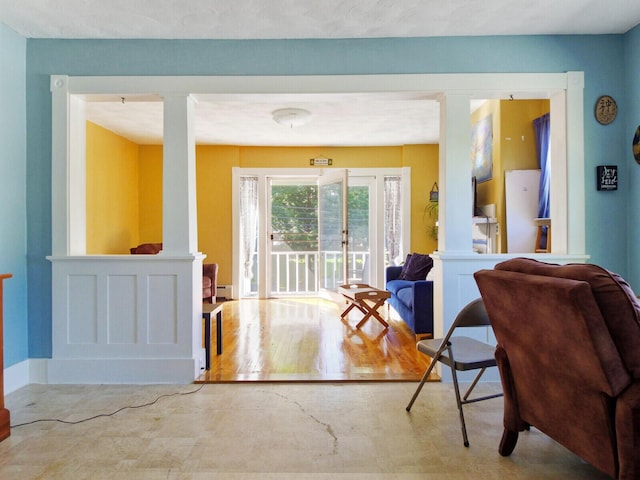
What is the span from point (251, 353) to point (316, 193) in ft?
12.1

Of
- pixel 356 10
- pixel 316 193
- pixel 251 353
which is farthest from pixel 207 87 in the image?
pixel 316 193

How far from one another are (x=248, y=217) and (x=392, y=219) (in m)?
2.42

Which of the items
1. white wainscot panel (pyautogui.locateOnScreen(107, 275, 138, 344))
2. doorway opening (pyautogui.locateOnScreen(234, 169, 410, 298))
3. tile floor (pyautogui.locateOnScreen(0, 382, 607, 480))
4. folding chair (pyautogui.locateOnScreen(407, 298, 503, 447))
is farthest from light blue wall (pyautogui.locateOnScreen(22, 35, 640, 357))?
doorway opening (pyautogui.locateOnScreen(234, 169, 410, 298))

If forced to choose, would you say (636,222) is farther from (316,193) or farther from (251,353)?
(316,193)

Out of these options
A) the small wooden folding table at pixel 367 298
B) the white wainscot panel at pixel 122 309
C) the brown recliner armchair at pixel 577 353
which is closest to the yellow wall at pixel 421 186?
the small wooden folding table at pixel 367 298

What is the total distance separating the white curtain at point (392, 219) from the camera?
6.70 meters

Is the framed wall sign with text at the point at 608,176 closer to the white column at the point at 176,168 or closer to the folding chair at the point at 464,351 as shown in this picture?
Result: the folding chair at the point at 464,351

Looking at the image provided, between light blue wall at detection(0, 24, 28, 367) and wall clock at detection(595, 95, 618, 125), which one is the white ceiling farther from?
wall clock at detection(595, 95, 618, 125)

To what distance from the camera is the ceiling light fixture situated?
177 inches

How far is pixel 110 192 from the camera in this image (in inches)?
226

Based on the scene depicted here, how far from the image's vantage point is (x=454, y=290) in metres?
3.05

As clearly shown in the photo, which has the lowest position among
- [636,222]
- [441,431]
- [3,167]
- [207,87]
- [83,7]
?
[441,431]

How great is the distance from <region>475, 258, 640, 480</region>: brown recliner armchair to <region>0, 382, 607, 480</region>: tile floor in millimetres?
399

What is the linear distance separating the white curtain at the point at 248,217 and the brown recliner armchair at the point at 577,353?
5.24 metres
